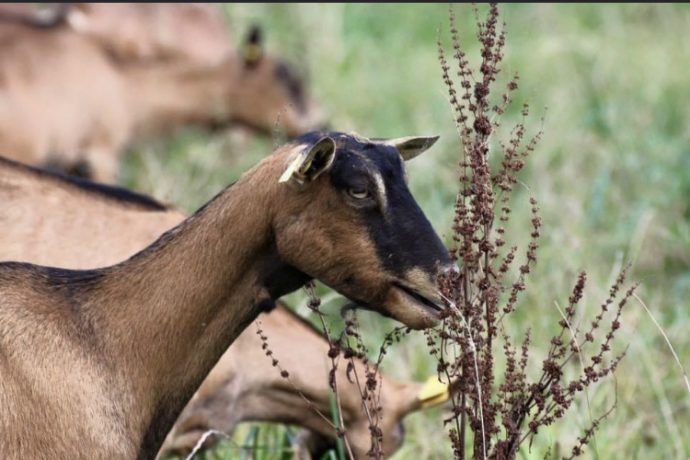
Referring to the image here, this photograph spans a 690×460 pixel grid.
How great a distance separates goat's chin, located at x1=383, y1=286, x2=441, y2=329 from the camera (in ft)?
13.3

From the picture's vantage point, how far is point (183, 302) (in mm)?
4332

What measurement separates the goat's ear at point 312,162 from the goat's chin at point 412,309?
367mm

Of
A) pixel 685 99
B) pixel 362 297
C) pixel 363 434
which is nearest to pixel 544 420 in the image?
pixel 362 297

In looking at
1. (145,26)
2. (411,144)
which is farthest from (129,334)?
(145,26)

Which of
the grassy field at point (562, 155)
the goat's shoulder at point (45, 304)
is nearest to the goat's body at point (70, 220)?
the grassy field at point (562, 155)

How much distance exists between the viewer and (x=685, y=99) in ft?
36.0

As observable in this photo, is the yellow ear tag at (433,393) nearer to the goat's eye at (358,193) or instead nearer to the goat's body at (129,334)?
the goat's body at (129,334)

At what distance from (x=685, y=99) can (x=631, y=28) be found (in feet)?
9.00

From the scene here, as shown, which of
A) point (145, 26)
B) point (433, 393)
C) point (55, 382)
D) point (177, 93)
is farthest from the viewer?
point (145, 26)

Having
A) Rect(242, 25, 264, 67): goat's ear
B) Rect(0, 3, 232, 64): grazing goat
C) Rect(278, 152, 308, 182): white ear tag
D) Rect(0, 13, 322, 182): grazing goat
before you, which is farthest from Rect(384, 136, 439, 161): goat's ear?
Rect(242, 25, 264, 67): goat's ear

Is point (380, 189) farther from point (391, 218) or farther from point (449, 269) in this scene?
point (449, 269)

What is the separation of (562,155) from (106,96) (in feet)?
9.97

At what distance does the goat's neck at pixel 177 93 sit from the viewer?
35.1 feet

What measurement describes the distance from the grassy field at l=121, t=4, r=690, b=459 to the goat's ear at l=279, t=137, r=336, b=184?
Answer: 61.8 inches
